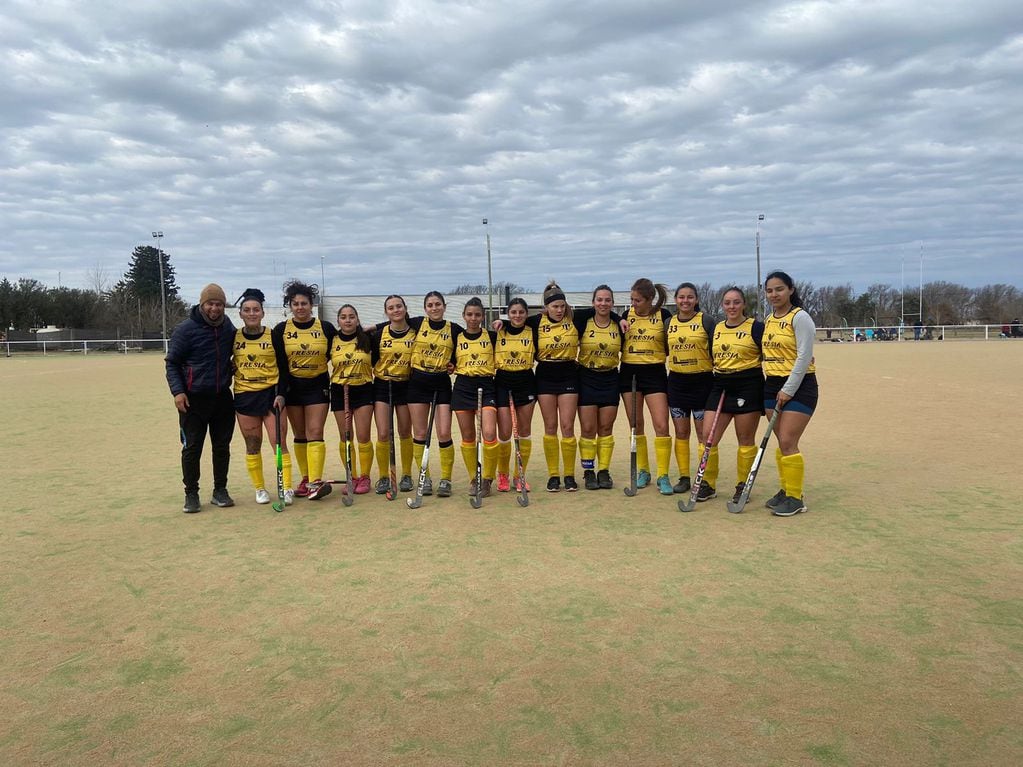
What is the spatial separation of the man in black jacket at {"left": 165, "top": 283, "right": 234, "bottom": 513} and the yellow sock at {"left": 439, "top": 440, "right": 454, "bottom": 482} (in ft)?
6.82

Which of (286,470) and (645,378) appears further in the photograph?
(645,378)

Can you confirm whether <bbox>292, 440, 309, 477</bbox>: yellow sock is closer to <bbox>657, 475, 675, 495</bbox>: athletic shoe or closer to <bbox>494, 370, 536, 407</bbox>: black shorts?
<bbox>494, 370, 536, 407</bbox>: black shorts

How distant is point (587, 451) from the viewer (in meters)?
7.16

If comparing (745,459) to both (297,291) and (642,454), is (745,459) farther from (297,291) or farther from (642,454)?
(297,291)

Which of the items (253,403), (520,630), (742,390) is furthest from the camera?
(253,403)

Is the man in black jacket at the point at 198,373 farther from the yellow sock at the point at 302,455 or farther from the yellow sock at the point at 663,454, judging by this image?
the yellow sock at the point at 663,454

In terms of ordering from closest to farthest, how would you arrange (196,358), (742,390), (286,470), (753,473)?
(753,473), (742,390), (196,358), (286,470)

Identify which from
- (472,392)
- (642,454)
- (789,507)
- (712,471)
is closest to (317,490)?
(472,392)

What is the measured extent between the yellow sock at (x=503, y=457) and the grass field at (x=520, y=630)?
500 mm

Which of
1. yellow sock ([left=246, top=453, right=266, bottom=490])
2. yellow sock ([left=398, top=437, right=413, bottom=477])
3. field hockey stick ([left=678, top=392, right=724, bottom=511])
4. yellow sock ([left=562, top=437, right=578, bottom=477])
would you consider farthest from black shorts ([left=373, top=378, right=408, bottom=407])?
field hockey stick ([left=678, top=392, right=724, bottom=511])

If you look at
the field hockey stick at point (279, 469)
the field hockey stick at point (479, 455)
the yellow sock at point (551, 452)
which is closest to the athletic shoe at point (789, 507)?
the yellow sock at point (551, 452)

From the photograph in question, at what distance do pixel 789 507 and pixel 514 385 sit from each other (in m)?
2.70

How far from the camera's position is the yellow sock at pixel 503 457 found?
23.3 ft

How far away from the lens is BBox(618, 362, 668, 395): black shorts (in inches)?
275
